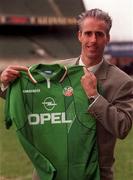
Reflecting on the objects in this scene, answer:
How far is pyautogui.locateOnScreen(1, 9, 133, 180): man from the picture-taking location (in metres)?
1.59

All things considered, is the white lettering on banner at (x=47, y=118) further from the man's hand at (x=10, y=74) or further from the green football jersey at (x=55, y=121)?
the man's hand at (x=10, y=74)

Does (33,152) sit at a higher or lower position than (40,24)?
lower

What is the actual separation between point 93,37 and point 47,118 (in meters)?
0.34

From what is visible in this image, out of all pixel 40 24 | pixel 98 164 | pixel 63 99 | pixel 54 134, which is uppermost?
pixel 40 24

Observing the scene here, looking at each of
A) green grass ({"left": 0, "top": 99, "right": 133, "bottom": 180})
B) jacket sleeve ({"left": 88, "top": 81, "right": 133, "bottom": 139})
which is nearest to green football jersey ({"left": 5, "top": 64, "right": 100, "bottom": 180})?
jacket sleeve ({"left": 88, "top": 81, "right": 133, "bottom": 139})

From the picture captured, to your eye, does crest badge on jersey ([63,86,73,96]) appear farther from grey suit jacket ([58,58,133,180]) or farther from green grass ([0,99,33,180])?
green grass ([0,99,33,180])

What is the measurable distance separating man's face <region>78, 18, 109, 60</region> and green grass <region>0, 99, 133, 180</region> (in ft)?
6.59

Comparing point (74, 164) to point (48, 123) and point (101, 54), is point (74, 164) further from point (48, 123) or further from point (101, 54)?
point (101, 54)

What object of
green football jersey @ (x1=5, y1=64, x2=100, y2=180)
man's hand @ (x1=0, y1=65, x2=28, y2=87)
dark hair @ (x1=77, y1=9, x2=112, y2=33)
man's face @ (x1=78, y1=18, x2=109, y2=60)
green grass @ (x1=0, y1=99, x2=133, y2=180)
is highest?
dark hair @ (x1=77, y1=9, x2=112, y2=33)

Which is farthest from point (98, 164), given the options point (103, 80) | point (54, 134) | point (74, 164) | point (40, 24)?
point (40, 24)

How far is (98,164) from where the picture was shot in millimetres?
1692

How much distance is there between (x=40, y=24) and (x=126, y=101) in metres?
18.1

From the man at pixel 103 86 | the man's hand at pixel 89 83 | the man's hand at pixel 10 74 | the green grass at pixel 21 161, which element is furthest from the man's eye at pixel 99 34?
the green grass at pixel 21 161

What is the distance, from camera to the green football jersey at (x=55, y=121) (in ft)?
5.59
